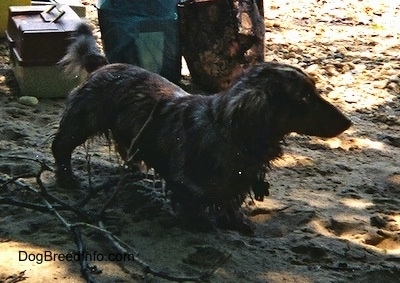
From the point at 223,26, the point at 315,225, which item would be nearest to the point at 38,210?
the point at 315,225

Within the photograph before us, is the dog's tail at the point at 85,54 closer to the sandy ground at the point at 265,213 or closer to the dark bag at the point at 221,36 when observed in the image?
the sandy ground at the point at 265,213

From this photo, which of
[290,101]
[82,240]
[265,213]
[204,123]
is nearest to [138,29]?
[265,213]

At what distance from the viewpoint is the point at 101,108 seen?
4.98m

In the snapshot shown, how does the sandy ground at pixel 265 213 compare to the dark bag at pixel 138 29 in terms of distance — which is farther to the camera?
the dark bag at pixel 138 29

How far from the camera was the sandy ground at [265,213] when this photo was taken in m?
4.21

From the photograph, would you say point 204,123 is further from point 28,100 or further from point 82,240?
point 28,100

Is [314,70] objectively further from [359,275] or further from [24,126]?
[359,275]

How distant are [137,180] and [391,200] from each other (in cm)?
175

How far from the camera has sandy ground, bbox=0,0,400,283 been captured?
166 inches

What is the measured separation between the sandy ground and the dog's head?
0.70 m

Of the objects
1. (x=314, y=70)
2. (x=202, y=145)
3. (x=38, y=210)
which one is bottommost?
(x=314, y=70)

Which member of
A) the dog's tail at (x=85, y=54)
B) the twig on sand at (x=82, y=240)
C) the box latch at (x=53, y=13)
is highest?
the dog's tail at (x=85, y=54)


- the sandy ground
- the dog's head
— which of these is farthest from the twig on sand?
the dog's head

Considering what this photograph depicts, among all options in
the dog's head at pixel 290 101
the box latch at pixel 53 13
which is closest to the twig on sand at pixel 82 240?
the dog's head at pixel 290 101
